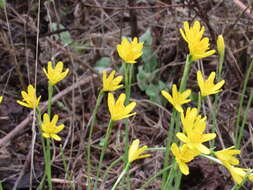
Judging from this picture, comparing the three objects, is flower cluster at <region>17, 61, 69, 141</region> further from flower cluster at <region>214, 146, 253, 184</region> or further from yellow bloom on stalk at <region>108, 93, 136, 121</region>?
flower cluster at <region>214, 146, 253, 184</region>

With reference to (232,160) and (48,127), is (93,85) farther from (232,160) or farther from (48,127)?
(232,160)

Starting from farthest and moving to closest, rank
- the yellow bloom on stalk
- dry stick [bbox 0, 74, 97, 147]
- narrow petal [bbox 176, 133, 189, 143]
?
1. dry stick [bbox 0, 74, 97, 147]
2. the yellow bloom on stalk
3. narrow petal [bbox 176, 133, 189, 143]

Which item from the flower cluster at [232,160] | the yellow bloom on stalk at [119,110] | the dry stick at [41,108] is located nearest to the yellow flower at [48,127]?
the yellow bloom on stalk at [119,110]

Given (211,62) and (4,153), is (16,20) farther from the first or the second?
(211,62)

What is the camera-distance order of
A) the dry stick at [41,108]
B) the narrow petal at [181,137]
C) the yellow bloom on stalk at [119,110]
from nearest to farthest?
the narrow petal at [181,137], the yellow bloom on stalk at [119,110], the dry stick at [41,108]

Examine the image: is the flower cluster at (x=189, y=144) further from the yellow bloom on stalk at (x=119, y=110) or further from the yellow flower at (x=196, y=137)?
the yellow bloom on stalk at (x=119, y=110)

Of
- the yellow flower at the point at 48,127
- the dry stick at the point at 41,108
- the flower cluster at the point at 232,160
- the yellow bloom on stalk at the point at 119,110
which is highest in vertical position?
the yellow bloom on stalk at the point at 119,110

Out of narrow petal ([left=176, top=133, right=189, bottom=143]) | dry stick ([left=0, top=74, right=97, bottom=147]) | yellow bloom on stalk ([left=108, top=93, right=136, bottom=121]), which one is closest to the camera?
narrow petal ([left=176, top=133, right=189, bottom=143])

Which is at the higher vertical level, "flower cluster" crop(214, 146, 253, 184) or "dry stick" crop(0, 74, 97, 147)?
"flower cluster" crop(214, 146, 253, 184)

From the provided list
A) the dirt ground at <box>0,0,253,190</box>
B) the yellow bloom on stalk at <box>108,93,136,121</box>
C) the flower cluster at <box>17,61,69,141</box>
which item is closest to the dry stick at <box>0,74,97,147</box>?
the dirt ground at <box>0,0,253,190</box>
